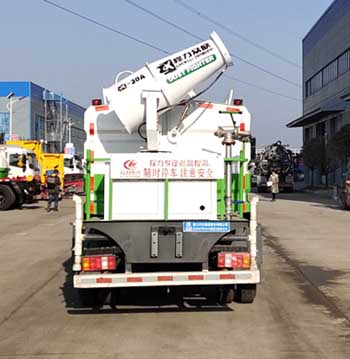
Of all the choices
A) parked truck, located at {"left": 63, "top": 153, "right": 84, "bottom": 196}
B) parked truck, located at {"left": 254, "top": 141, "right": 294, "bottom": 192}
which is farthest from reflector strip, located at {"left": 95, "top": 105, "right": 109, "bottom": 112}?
parked truck, located at {"left": 254, "top": 141, "right": 294, "bottom": 192}

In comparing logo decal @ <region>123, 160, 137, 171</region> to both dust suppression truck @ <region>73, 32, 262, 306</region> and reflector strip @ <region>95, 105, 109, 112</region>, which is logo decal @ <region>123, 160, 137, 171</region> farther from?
reflector strip @ <region>95, 105, 109, 112</region>

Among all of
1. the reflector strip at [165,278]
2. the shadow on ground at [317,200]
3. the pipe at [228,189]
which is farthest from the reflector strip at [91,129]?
the shadow on ground at [317,200]

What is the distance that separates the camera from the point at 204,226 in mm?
7887

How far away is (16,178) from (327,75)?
45.8m

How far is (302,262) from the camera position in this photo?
13047mm

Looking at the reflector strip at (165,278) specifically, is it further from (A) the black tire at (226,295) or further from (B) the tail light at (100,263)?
(A) the black tire at (226,295)

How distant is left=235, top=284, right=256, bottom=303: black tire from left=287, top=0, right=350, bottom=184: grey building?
4750 centimetres

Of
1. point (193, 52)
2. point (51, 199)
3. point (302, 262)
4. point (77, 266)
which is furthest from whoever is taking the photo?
point (51, 199)

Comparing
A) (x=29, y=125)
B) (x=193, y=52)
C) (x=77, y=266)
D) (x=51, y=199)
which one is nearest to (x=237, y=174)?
(x=193, y=52)

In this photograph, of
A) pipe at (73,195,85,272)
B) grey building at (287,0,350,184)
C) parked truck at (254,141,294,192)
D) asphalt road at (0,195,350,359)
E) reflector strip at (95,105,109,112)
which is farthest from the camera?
grey building at (287,0,350,184)

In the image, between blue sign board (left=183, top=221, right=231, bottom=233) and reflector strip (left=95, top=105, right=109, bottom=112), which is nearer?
blue sign board (left=183, top=221, right=231, bottom=233)

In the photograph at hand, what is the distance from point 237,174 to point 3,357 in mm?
3970

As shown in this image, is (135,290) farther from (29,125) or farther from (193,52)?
(29,125)

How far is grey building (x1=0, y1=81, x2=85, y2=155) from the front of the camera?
7412 cm
